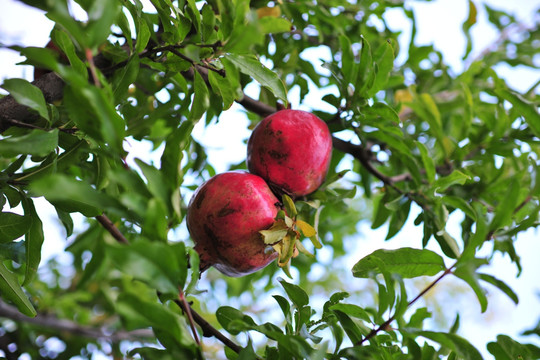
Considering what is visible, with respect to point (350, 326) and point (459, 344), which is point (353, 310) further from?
point (459, 344)

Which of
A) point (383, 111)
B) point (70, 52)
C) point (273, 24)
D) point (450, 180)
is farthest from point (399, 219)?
point (70, 52)

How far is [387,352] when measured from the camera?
53 cm

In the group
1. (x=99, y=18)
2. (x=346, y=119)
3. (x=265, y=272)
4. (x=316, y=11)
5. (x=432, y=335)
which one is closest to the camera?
(x=99, y=18)

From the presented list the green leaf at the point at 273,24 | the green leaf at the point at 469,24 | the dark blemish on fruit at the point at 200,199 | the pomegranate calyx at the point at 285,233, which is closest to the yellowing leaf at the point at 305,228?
the pomegranate calyx at the point at 285,233

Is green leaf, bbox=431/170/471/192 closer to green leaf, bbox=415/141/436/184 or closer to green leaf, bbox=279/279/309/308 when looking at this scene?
green leaf, bbox=415/141/436/184

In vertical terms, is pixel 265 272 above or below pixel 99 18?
below

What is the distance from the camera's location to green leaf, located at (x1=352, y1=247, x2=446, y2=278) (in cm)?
55

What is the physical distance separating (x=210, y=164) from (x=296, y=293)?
1.72 ft

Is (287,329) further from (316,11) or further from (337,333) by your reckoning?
(316,11)

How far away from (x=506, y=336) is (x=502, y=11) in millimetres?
1388

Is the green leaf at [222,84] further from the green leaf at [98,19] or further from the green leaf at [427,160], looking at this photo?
the green leaf at [427,160]

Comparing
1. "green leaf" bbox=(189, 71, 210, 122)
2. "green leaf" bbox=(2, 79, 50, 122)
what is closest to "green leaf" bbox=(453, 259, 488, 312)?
"green leaf" bbox=(189, 71, 210, 122)

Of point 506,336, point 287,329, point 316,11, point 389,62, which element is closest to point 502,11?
point 316,11

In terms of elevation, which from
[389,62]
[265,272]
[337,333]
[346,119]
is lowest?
[265,272]
